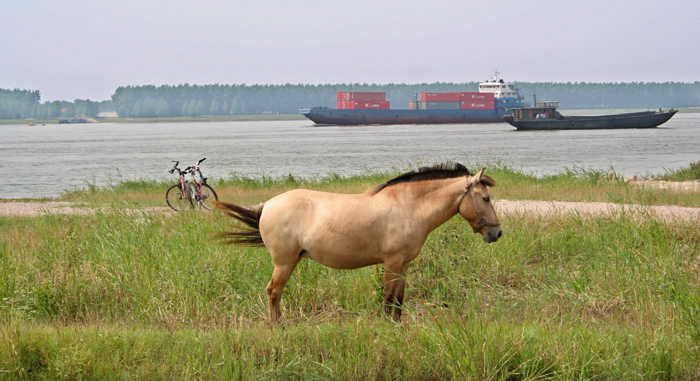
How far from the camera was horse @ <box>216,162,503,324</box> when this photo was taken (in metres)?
5.43

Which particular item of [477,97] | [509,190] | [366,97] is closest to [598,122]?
[477,97]

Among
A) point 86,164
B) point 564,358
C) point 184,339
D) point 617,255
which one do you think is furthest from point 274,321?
point 86,164

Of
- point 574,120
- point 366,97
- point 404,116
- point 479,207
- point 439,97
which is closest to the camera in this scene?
point 479,207

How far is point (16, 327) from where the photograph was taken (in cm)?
556

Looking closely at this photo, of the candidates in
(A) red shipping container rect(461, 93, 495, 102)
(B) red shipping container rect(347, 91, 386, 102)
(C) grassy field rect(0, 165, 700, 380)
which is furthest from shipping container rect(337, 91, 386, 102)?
(C) grassy field rect(0, 165, 700, 380)

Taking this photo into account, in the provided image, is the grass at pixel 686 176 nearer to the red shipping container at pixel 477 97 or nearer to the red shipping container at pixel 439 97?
the red shipping container at pixel 477 97

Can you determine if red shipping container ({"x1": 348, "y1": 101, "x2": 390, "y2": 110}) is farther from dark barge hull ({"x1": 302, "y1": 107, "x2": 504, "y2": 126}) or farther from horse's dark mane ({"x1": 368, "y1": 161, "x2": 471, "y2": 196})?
horse's dark mane ({"x1": 368, "y1": 161, "x2": 471, "y2": 196})

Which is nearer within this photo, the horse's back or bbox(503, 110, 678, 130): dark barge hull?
the horse's back

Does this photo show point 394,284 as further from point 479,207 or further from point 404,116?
point 404,116

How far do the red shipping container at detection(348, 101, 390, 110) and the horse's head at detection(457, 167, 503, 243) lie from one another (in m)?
121

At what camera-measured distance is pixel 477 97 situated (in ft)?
392

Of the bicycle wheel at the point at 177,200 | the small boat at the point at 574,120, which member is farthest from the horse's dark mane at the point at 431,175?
the small boat at the point at 574,120

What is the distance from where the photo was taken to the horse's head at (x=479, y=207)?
5.40 meters

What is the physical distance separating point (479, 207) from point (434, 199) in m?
0.38
